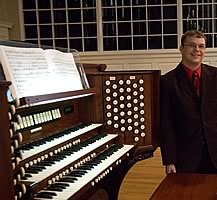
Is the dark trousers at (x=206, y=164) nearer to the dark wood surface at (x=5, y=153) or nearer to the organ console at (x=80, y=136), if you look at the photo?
the organ console at (x=80, y=136)

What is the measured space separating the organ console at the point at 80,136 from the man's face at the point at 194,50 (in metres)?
0.23

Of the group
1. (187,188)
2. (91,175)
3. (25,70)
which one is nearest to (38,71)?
(25,70)

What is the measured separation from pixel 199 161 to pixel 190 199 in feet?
1.98

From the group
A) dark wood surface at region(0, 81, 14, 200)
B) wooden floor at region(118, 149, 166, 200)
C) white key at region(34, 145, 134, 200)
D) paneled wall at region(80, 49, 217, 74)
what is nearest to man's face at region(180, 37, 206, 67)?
white key at region(34, 145, 134, 200)

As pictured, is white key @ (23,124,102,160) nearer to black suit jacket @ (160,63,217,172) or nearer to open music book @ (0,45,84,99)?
open music book @ (0,45,84,99)

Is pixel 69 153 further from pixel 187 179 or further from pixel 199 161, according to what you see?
pixel 199 161

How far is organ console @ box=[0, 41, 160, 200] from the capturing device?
4.39 ft

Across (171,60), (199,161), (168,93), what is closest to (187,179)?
(199,161)

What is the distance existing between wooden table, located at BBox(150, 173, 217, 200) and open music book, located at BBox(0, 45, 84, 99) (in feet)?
2.53

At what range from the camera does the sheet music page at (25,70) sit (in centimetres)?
155

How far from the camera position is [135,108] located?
7.71ft

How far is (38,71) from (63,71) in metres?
0.32

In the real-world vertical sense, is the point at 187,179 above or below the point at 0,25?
below

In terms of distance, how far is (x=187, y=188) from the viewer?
1.88 m
